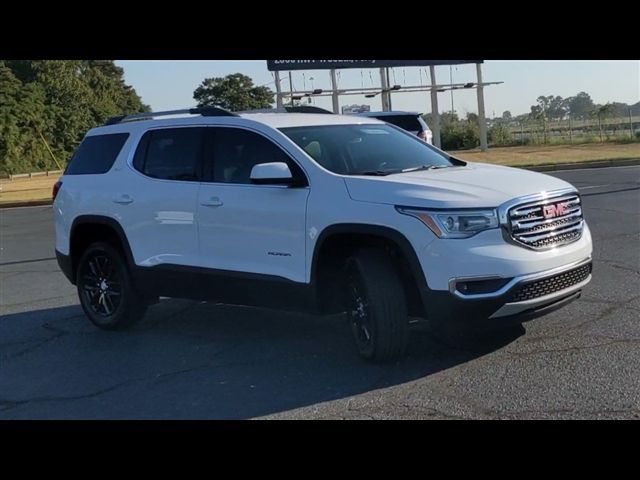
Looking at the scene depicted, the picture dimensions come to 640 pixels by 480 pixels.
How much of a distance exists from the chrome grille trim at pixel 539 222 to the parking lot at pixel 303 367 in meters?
0.87

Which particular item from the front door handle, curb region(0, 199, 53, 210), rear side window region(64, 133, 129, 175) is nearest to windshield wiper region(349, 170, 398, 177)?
A: the front door handle

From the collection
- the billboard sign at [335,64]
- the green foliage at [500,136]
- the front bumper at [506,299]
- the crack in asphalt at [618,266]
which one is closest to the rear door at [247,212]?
the front bumper at [506,299]

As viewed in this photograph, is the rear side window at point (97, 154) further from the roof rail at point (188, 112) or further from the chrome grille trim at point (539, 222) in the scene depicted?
the chrome grille trim at point (539, 222)

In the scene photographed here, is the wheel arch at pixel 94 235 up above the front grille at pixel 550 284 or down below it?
above

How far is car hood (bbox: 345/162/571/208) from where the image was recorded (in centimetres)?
480

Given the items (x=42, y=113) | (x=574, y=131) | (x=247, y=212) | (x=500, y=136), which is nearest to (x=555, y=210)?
(x=247, y=212)

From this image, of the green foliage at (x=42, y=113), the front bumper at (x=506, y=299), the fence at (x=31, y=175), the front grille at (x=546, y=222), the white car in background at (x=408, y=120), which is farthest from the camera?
the green foliage at (x=42, y=113)

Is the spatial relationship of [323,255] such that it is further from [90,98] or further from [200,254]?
[90,98]

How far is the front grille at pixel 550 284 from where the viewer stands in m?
4.80

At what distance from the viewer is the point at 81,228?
7105mm

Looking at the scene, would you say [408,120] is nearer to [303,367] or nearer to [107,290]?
[107,290]

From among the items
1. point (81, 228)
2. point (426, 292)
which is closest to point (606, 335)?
point (426, 292)

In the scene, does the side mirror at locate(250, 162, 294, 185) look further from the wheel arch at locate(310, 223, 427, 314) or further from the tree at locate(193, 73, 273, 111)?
the tree at locate(193, 73, 273, 111)

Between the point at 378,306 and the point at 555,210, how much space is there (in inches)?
56.3
